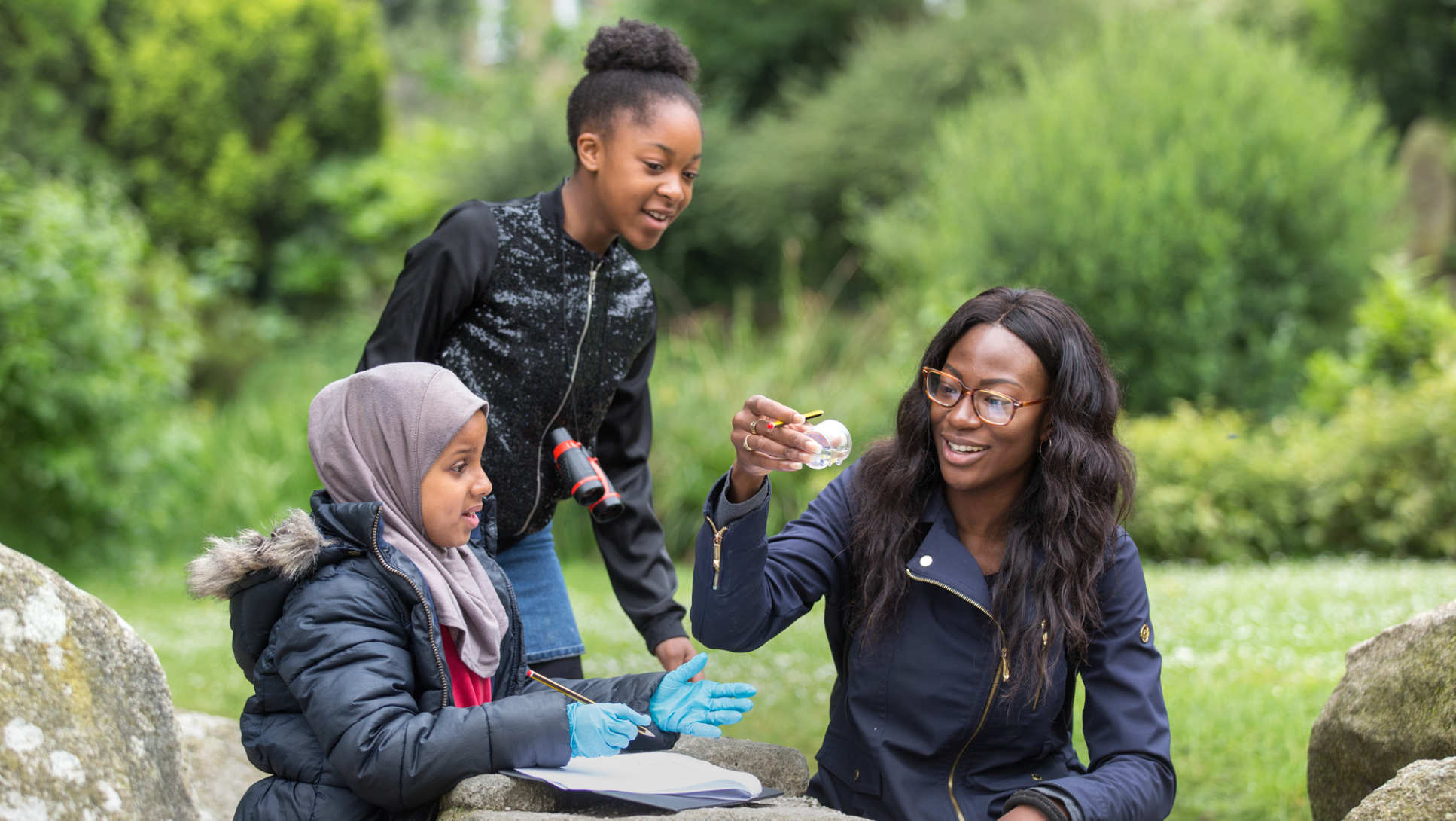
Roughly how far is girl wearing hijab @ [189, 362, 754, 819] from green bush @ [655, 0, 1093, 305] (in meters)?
13.4

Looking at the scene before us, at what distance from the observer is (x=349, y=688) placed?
2178 mm

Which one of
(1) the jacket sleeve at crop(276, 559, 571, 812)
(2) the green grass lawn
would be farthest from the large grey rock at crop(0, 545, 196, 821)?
(2) the green grass lawn

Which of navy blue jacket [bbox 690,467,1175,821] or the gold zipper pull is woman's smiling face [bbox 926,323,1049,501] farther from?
the gold zipper pull

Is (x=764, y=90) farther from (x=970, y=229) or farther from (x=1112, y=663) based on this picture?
(x=1112, y=663)

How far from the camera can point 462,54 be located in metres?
24.0

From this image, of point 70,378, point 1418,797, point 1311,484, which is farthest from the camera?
point 1311,484

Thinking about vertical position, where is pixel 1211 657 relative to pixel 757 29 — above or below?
below

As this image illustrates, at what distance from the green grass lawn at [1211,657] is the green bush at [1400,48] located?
42.4 feet

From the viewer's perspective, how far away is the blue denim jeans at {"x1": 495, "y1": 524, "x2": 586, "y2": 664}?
3.30 metres

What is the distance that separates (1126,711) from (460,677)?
1.27 metres

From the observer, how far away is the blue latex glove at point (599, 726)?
2.33 m

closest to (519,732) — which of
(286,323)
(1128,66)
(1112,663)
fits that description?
(1112,663)

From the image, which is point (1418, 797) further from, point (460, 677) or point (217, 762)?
point (217, 762)

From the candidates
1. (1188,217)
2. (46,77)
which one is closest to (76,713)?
(1188,217)
